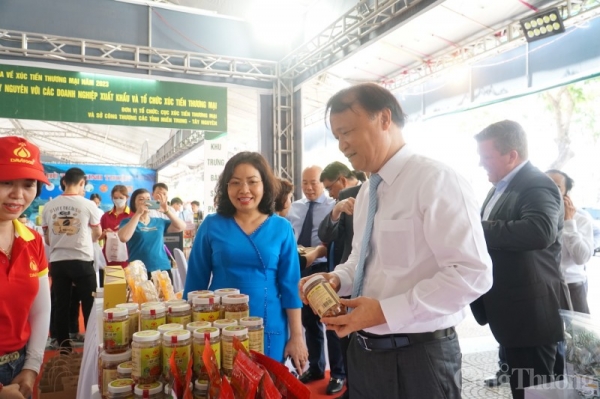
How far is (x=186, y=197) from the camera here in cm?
1773

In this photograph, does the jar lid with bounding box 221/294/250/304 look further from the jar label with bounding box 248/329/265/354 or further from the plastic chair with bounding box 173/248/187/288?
the plastic chair with bounding box 173/248/187/288

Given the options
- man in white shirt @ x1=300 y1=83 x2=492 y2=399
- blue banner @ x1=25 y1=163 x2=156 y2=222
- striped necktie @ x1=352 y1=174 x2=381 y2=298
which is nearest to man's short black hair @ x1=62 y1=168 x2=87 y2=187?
man in white shirt @ x1=300 y1=83 x2=492 y2=399

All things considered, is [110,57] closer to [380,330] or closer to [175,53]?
[175,53]

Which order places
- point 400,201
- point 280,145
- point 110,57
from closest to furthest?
point 400,201, point 110,57, point 280,145

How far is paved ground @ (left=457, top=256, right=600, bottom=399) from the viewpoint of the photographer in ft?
9.91

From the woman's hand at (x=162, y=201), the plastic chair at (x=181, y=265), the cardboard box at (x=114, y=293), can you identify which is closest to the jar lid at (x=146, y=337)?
the cardboard box at (x=114, y=293)

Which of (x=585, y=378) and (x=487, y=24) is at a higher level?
(x=487, y=24)

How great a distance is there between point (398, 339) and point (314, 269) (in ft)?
7.32

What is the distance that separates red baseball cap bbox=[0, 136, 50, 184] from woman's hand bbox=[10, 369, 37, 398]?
654 mm

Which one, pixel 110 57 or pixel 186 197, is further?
pixel 186 197

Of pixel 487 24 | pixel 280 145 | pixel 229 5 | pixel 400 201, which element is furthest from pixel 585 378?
pixel 280 145

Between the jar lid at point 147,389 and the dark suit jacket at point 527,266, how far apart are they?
4.53 feet

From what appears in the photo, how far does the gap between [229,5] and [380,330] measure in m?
4.63

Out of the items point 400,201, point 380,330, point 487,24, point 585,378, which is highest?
point 487,24
